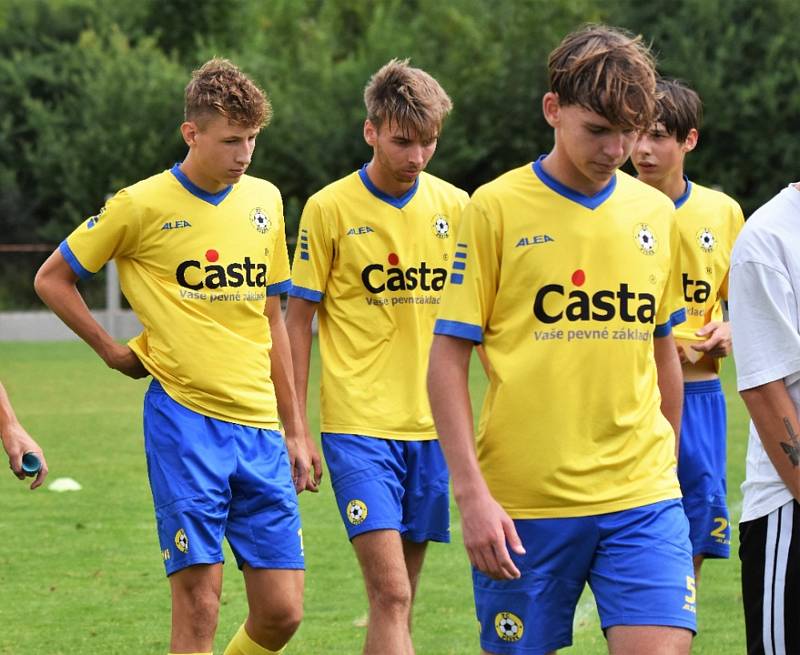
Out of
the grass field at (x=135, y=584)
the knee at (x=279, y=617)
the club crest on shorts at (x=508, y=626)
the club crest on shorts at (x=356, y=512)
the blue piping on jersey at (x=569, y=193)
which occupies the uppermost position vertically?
the blue piping on jersey at (x=569, y=193)

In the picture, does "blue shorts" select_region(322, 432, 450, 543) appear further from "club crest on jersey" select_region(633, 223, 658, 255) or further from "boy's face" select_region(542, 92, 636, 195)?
"boy's face" select_region(542, 92, 636, 195)

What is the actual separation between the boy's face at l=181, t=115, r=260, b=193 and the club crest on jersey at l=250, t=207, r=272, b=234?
0.58 feet

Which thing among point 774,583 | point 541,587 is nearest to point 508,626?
point 541,587

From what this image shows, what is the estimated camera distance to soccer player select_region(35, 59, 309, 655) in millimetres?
5367

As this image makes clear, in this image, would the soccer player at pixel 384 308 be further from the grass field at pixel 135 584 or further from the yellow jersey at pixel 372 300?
the grass field at pixel 135 584

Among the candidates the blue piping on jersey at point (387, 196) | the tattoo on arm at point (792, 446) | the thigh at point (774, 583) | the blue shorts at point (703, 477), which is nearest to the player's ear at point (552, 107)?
the tattoo on arm at point (792, 446)

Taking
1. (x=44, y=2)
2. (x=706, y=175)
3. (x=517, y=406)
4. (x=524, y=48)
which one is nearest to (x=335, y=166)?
(x=524, y=48)

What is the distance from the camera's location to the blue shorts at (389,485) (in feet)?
18.6

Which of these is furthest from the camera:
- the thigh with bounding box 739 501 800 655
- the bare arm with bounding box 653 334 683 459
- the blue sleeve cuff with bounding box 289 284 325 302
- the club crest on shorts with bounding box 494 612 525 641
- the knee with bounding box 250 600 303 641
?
the blue sleeve cuff with bounding box 289 284 325 302

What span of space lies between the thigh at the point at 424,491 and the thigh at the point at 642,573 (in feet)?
Answer: 6.31

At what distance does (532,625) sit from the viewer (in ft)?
13.3

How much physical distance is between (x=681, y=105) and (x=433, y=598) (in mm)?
2959

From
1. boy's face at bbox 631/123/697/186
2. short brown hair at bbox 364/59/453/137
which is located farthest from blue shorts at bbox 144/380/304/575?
boy's face at bbox 631/123/697/186

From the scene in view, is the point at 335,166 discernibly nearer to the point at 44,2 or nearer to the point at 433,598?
the point at 44,2
